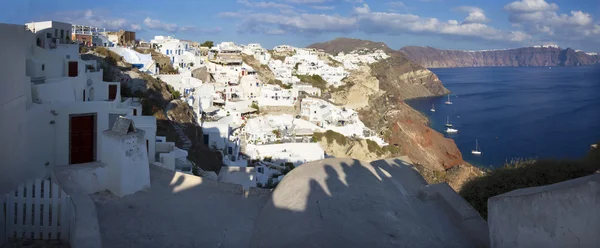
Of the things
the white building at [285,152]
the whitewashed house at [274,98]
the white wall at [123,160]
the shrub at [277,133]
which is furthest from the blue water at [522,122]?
the white wall at [123,160]

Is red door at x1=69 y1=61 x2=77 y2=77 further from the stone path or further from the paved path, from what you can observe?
the stone path

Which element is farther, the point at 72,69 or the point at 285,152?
the point at 285,152

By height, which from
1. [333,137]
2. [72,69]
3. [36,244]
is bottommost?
[333,137]

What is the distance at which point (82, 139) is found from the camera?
7.56 m

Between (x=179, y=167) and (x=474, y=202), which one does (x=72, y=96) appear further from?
(x=474, y=202)

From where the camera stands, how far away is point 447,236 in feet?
15.4

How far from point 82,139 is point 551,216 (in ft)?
22.0

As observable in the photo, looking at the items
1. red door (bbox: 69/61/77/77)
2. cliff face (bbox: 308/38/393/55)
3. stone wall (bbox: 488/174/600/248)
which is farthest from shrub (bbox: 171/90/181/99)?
cliff face (bbox: 308/38/393/55)

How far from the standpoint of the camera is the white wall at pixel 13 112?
5.32m

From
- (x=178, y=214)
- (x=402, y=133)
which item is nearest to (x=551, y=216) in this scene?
(x=178, y=214)

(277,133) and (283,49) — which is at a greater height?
(283,49)

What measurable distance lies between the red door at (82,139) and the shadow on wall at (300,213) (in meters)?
1.91

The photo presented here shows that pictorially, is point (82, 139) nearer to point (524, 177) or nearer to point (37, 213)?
point (37, 213)

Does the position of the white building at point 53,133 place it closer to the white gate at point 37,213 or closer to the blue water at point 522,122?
the white gate at point 37,213
